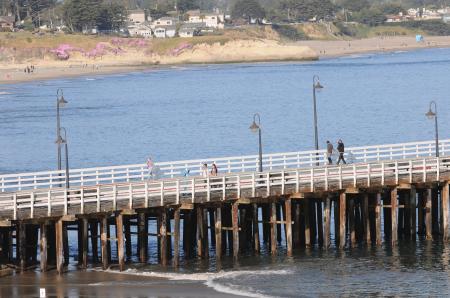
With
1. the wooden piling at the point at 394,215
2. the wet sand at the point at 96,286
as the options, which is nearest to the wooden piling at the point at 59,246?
the wet sand at the point at 96,286

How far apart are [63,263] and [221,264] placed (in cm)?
594

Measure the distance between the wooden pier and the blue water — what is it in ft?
124

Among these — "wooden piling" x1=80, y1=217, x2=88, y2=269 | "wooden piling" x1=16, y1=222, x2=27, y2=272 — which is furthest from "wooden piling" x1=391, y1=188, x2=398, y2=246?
"wooden piling" x1=16, y1=222, x2=27, y2=272

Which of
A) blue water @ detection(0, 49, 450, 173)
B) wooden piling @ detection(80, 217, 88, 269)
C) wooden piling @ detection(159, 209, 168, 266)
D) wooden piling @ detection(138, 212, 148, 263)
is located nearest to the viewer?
wooden piling @ detection(80, 217, 88, 269)

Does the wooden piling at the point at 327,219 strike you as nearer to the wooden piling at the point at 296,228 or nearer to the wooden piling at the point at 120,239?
the wooden piling at the point at 296,228

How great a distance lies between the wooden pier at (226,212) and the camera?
156 ft

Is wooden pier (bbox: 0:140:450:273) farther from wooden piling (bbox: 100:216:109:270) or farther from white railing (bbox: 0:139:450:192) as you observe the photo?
white railing (bbox: 0:139:450:192)

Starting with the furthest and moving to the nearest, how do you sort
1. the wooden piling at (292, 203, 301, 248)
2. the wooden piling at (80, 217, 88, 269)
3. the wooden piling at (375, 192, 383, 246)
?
the wooden piling at (292, 203, 301, 248) → the wooden piling at (375, 192, 383, 246) → the wooden piling at (80, 217, 88, 269)

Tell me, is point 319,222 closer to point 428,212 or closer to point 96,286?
point 428,212

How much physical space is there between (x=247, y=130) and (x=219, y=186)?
6729 centimetres

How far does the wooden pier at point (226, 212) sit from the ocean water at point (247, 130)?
96 cm

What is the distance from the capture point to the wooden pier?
4766cm

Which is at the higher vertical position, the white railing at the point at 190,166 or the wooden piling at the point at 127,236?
the white railing at the point at 190,166

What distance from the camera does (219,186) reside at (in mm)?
50812
